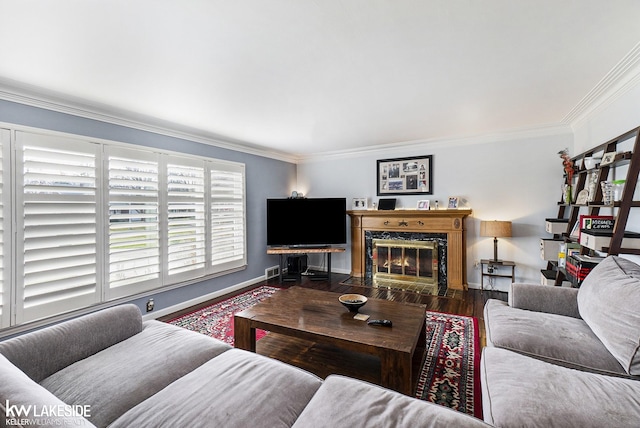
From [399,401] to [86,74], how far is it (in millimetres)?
2985

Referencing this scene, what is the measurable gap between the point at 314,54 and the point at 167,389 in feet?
7.01

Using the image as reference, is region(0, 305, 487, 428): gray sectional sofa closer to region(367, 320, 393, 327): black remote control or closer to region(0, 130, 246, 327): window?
region(367, 320, 393, 327): black remote control

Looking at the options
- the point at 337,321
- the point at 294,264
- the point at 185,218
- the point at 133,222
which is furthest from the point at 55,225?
the point at 294,264

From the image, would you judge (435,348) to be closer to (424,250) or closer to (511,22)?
(424,250)

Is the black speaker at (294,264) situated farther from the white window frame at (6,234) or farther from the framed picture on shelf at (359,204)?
the white window frame at (6,234)

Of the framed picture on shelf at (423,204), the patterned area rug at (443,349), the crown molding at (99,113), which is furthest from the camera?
the framed picture on shelf at (423,204)

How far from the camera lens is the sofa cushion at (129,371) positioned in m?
1.22

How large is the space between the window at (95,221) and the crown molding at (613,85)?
4.28m

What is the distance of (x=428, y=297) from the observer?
13.1ft

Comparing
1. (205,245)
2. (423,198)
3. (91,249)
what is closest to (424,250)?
(423,198)

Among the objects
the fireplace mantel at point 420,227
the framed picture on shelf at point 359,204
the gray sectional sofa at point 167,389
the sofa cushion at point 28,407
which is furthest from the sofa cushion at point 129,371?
the framed picture on shelf at point 359,204

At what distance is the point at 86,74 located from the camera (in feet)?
7.12

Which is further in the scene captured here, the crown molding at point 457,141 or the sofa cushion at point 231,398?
the crown molding at point 457,141

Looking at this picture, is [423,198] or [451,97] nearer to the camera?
[451,97]
